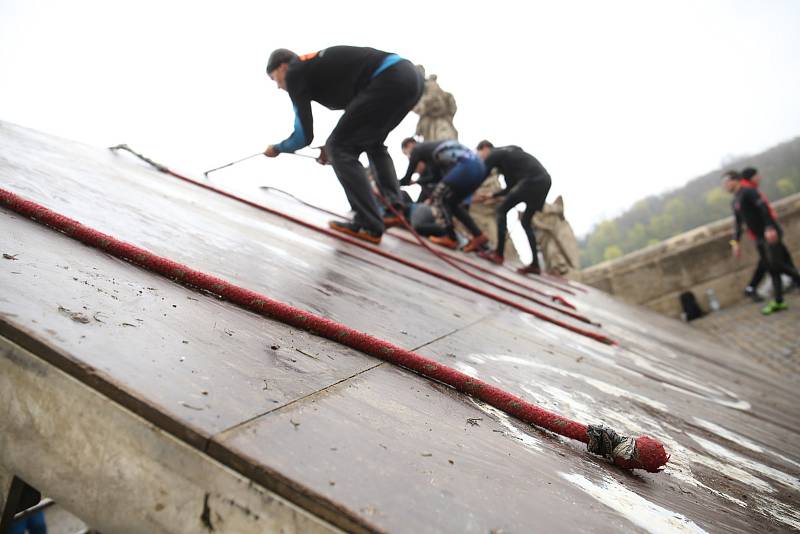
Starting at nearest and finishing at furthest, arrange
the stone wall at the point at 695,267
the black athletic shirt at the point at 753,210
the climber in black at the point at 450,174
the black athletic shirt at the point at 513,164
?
1. the climber in black at the point at 450,174
2. the black athletic shirt at the point at 513,164
3. the black athletic shirt at the point at 753,210
4. the stone wall at the point at 695,267

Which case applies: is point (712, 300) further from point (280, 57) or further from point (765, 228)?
point (280, 57)

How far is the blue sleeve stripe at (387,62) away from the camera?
2820 millimetres

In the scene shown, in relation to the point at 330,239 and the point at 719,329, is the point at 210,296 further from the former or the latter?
the point at 719,329

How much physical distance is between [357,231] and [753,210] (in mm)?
5983

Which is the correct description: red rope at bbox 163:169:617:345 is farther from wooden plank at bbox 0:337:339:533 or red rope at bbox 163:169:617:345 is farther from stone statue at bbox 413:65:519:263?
stone statue at bbox 413:65:519:263

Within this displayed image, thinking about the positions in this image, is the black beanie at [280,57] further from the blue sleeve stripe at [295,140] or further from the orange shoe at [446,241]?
the orange shoe at [446,241]

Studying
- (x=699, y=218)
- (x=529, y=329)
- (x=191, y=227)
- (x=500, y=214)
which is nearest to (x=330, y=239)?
(x=191, y=227)

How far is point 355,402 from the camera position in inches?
25.9

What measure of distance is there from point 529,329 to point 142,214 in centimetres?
159

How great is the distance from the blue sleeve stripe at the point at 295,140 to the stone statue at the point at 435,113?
804 centimetres

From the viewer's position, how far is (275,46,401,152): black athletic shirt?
2.76 m

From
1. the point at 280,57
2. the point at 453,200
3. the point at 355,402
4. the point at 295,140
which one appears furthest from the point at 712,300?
the point at 355,402

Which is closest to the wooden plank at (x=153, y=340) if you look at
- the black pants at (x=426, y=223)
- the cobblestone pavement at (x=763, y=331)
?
the cobblestone pavement at (x=763, y=331)

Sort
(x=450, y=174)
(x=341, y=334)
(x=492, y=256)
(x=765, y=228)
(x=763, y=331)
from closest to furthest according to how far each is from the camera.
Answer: (x=341, y=334) < (x=450, y=174) < (x=763, y=331) < (x=492, y=256) < (x=765, y=228)
